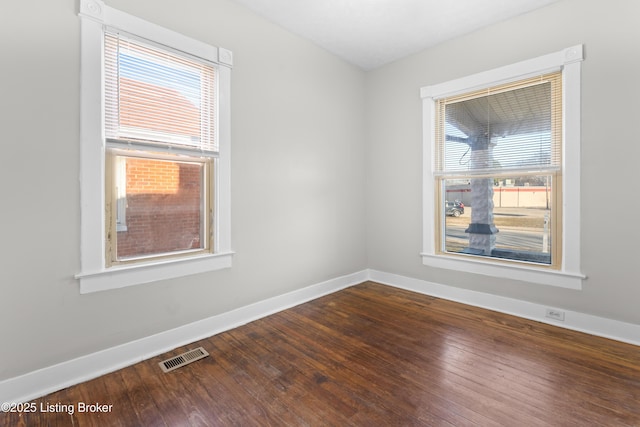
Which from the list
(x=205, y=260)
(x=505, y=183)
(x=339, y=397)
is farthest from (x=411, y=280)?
(x=205, y=260)

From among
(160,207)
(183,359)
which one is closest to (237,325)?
(183,359)

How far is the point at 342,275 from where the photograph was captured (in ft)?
13.1

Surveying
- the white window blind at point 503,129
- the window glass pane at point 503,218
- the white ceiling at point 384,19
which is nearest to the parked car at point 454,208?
the window glass pane at point 503,218

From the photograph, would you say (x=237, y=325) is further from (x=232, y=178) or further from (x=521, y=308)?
(x=521, y=308)

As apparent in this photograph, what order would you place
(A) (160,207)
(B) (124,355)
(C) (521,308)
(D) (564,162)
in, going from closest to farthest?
(B) (124,355), (A) (160,207), (D) (564,162), (C) (521,308)

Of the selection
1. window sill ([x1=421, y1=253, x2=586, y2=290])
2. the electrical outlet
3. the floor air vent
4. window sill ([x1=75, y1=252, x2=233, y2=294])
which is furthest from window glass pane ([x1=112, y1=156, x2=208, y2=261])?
the electrical outlet

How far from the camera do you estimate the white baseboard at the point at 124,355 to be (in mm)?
1825

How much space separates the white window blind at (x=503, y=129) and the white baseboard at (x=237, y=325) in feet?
4.55

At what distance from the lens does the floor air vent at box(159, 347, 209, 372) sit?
216cm

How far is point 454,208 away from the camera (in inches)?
142

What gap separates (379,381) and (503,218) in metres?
2.29

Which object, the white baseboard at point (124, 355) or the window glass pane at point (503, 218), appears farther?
the window glass pane at point (503, 218)

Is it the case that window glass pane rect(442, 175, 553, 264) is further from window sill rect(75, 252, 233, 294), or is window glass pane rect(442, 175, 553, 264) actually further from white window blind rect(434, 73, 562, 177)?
window sill rect(75, 252, 233, 294)

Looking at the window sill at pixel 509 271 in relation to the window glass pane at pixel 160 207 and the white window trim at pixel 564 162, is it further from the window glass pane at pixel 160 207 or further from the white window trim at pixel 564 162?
the window glass pane at pixel 160 207
